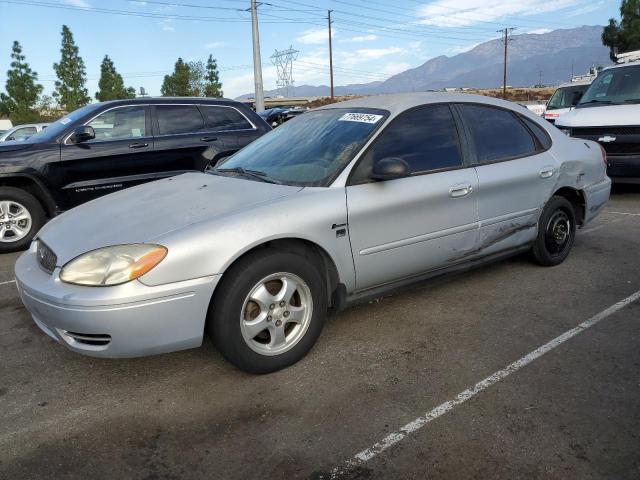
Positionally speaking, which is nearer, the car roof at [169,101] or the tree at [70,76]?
the car roof at [169,101]

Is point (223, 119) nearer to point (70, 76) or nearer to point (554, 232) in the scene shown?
point (554, 232)

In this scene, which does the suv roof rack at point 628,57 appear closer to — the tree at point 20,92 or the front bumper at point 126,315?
the front bumper at point 126,315

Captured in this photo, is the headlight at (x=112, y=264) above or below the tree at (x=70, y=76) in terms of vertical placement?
below

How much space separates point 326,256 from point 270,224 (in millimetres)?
470

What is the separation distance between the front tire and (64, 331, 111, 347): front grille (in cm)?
52

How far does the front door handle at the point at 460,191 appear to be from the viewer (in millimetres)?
3717

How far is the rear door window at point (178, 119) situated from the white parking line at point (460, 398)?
533cm

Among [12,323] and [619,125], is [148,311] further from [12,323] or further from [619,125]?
[619,125]

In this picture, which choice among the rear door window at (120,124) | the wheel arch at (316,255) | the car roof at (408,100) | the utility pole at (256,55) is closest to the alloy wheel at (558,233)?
the car roof at (408,100)

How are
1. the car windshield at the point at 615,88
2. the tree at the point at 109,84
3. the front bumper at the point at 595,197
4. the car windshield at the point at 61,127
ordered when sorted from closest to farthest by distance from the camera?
the front bumper at the point at 595,197, the car windshield at the point at 61,127, the car windshield at the point at 615,88, the tree at the point at 109,84

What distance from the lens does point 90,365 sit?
10.5 feet

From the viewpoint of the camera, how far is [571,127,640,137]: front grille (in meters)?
7.58

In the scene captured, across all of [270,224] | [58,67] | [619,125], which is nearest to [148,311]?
[270,224]

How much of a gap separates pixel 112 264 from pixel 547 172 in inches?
136
